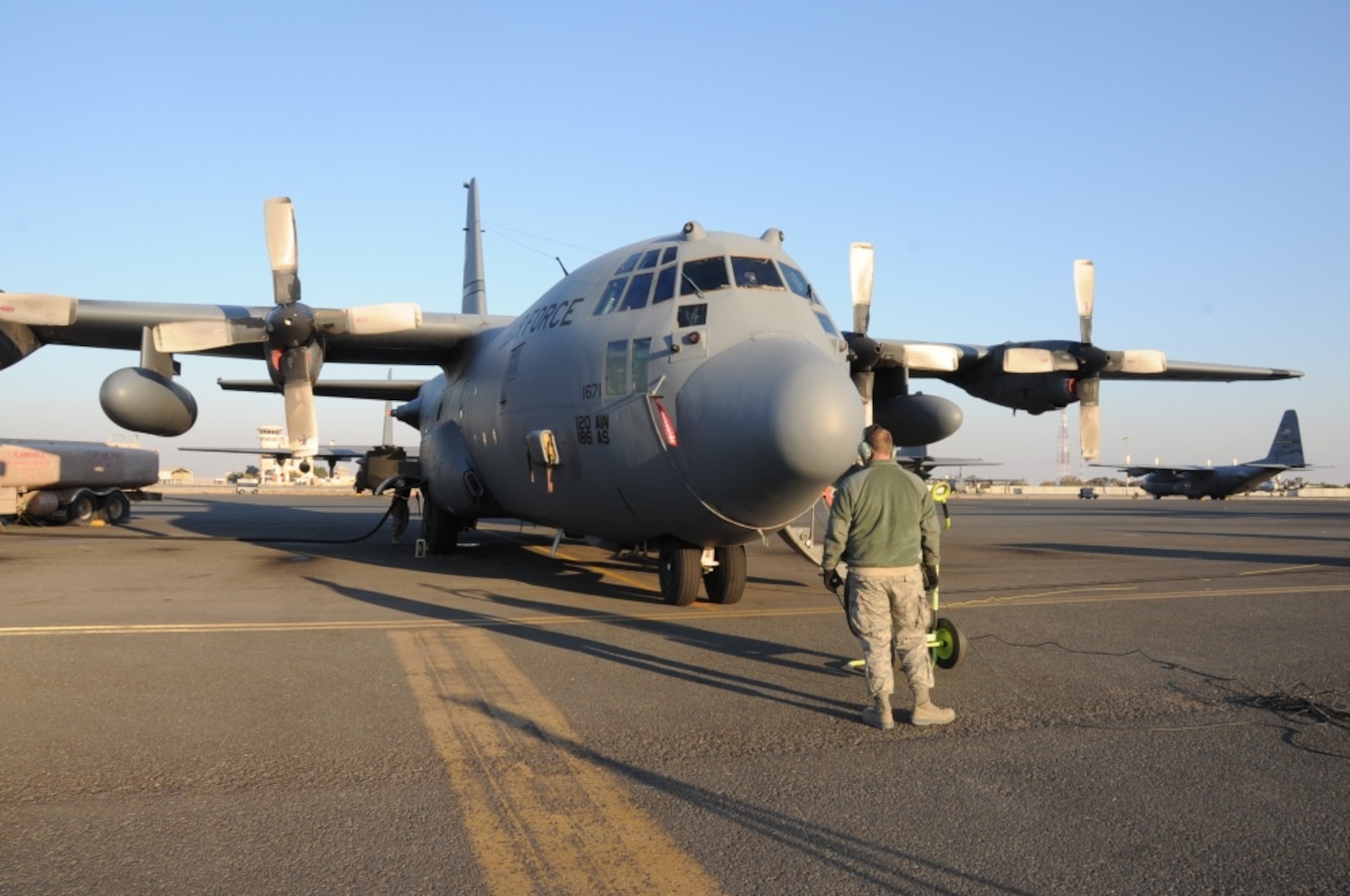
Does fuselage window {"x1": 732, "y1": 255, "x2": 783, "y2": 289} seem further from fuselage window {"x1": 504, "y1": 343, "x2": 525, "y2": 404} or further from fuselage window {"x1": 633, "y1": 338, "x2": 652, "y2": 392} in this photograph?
fuselage window {"x1": 504, "y1": 343, "x2": 525, "y2": 404}

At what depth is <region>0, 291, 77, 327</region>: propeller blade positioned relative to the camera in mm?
15250

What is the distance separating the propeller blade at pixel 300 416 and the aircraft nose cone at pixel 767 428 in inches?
322

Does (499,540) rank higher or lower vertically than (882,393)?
lower

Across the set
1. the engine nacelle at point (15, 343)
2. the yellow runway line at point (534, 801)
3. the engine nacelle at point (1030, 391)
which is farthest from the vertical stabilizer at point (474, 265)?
the yellow runway line at point (534, 801)

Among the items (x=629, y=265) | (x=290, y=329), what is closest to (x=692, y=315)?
(x=629, y=265)

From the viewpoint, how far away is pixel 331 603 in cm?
1091

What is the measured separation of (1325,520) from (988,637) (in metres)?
32.8

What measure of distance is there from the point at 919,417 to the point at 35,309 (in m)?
14.6

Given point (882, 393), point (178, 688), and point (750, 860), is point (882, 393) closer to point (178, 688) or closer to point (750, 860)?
point (178, 688)

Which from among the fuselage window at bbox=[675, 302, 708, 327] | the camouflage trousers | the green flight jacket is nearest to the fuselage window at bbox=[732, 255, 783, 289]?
the fuselage window at bbox=[675, 302, 708, 327]

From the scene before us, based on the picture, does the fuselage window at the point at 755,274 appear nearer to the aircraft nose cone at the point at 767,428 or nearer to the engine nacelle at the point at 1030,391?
the aircraft nose cone at the point at 767,428

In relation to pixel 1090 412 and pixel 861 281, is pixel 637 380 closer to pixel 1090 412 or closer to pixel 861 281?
pixel 861 281

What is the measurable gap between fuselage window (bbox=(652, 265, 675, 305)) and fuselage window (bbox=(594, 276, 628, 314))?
0.57 metres

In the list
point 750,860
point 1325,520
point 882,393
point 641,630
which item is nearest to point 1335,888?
point 750,860
